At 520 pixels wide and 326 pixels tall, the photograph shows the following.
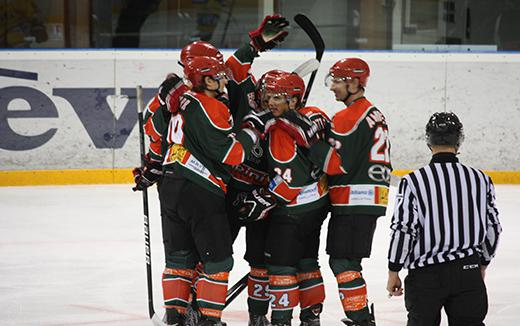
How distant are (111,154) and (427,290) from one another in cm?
552

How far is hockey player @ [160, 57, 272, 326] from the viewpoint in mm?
3410

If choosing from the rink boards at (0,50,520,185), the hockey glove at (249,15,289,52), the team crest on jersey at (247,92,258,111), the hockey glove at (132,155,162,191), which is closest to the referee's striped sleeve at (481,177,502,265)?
the team crest on jersey at (247,92,258,111)

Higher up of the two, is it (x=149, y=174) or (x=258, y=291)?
(x=149, y=174)

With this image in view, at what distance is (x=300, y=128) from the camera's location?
11.0ft

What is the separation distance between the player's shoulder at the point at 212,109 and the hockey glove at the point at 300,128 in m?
0.20

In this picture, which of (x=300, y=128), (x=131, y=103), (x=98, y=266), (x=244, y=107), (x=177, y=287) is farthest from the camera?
(x=131, y=103)

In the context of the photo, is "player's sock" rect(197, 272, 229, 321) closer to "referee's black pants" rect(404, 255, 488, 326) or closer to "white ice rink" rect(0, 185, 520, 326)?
"white ice rink" rect(0, 185, 520, 326)

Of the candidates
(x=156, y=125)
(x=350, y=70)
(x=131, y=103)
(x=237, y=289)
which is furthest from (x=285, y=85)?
(x=131, y=103)

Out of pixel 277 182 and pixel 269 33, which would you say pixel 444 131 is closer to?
pixel 277 182

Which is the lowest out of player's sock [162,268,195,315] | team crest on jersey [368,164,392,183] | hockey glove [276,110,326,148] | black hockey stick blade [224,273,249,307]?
black hockey stick blade [224,273,249,307]

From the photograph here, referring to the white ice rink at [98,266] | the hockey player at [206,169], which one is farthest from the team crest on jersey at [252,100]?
the white ice rink at [98,266]

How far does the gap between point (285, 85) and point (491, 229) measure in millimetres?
968

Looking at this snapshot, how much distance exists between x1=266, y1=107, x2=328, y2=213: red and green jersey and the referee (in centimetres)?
69

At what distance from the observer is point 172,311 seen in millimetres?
3625
